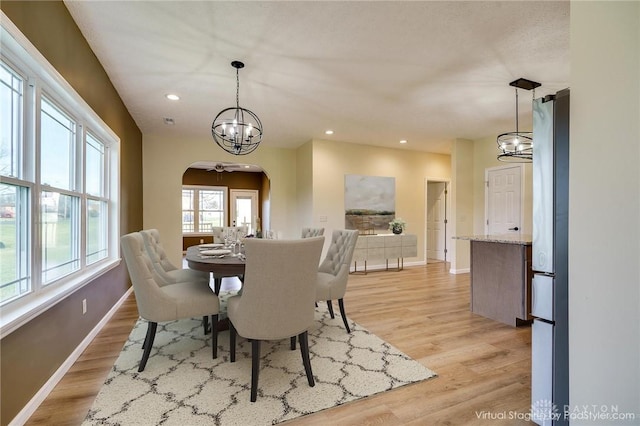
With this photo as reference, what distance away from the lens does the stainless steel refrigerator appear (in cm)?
146

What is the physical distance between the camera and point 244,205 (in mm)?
9867

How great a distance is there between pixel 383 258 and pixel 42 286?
4966mm

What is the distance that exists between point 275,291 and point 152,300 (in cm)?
99

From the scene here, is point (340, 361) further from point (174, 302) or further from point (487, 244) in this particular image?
point (487, 244)

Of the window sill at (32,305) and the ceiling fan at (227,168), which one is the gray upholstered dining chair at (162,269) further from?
the ceiling fan at (227,168)

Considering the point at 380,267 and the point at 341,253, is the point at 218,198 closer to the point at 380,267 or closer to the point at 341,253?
the point at 380,267

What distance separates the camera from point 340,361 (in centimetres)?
227

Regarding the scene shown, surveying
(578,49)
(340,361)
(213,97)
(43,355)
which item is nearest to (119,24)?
(213,97)

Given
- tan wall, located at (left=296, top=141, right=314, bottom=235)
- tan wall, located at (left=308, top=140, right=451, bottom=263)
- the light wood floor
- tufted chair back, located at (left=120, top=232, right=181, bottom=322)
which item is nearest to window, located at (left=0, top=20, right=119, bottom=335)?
tufted chair back, located at (left=120, top=232, right=181, bottom=322)

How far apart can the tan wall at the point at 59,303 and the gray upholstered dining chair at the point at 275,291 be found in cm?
111

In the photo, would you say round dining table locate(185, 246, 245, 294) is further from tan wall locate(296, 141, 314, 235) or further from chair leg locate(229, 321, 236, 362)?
tan wall locate(296, 141, 314, 235)

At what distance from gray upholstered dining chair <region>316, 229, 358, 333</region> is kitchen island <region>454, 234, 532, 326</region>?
1.56 m

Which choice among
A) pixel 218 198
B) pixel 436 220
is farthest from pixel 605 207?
pixel 218 198

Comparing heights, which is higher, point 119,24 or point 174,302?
point 119,24
